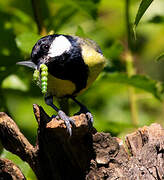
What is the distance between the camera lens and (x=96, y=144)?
222 centimetres

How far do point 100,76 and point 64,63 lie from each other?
424 mm

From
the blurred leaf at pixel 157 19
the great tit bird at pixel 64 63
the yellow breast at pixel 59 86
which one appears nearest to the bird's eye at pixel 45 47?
the great tit bird at pixel 64 63

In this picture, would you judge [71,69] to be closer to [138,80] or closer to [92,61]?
[92,61]

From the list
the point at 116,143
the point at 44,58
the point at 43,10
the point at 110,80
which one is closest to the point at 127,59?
the point at 110,80

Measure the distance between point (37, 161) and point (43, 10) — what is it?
131 centimetres

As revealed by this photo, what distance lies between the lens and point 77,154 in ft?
7.27

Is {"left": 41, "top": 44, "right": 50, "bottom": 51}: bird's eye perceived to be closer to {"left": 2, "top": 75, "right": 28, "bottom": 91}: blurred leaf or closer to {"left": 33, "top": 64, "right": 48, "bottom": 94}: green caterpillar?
{"left": 33, "top": 64, "right": 48, "bottom": 94}: green caterpillar

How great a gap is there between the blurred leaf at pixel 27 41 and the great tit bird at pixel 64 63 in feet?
0.68

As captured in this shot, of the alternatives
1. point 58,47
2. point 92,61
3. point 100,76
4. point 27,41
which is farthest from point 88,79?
point 27,41

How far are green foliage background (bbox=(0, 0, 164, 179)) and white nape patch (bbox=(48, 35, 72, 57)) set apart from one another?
0.66 feet

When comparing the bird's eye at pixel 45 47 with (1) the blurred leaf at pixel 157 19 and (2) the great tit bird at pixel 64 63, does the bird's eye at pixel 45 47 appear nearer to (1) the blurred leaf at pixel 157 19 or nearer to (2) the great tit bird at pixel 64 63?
(2) the great tit bird at pixel 64 63

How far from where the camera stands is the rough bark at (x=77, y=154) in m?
2.17

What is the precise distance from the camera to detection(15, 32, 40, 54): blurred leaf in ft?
9.32

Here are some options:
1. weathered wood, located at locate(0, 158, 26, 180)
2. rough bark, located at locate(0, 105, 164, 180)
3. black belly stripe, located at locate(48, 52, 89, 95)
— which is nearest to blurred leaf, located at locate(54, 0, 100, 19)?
black belly stripe, located at locate(48, 52, 89, 95)
